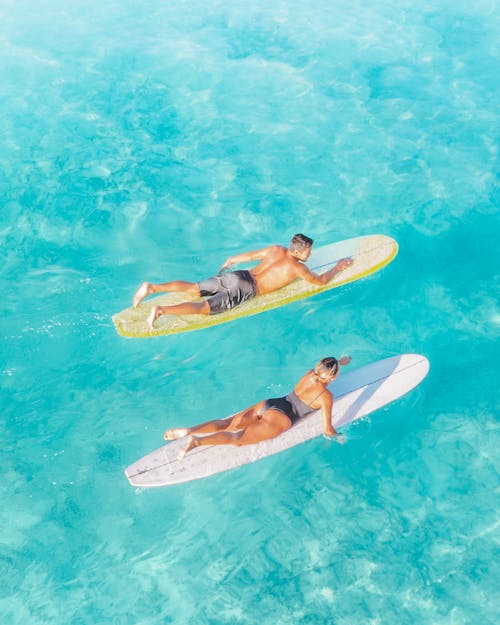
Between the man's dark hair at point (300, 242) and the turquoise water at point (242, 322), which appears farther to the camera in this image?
the man's dark hair at point (300, 242)

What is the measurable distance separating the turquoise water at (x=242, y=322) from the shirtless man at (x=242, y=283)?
84cm

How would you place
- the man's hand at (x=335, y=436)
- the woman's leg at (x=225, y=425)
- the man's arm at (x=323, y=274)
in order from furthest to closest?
1. the man's arm at (x=323, y=274)
2. the man's hand at (x=335, y=436)
3. the woman's leg at (x=225, y=425)

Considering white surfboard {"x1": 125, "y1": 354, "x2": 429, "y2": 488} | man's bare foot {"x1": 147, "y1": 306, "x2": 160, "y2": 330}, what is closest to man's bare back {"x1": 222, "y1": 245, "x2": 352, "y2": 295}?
man's bare foot {"x1": 147, "y1": 306, "x2": 160, "y2": 330}

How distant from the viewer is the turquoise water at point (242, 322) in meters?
8.23

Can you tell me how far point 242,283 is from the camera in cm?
1030

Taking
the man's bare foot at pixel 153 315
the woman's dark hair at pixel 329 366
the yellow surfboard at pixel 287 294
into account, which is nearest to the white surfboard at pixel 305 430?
the woman's dark hair at pixel 329 366

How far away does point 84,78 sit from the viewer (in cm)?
1806

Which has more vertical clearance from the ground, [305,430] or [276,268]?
[276,268]

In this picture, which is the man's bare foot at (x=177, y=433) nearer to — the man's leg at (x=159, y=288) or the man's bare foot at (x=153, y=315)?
the man's bare foot at (x=153, y=315)

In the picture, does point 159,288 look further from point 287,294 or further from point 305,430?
point 305,430

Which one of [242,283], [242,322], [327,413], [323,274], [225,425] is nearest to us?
[225,425]

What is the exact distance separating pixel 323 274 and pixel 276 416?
3357 mm

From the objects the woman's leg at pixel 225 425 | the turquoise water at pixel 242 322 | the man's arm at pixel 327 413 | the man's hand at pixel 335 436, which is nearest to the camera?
the turquoise water at pixel 242 322

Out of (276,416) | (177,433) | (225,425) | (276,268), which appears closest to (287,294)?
(276,268)
